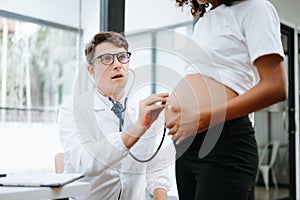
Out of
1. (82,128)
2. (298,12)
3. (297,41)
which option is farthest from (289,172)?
(82,128)

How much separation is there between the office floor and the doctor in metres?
2.62

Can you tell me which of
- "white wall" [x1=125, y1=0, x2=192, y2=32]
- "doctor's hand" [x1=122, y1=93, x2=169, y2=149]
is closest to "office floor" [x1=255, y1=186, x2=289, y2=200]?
"white wall" [x1=125, y1=0, x2=192, y2=32]

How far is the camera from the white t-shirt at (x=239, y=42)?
97 centimetres

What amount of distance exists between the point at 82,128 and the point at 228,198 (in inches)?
28.7

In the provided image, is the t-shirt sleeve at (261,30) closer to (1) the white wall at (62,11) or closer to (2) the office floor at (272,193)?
(1) the white wall at (62,11)

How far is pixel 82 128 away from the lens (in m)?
1.57

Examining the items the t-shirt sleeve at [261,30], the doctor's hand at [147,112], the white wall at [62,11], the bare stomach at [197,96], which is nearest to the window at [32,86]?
the white wall at [62,11]

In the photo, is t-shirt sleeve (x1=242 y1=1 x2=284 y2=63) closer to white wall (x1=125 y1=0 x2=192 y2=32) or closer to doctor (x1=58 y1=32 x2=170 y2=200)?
doctor (x1=58 y1=32 x2=170 y2=200)

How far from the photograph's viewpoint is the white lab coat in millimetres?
1495

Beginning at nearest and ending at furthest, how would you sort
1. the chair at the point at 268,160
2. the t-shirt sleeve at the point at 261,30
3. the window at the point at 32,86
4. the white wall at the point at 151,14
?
1. the t-shirt sleeve at the point at 261,30
2. the window at the point at 32,86
3. the white wall at the point at 151,14
4. the chair at the point at 268,160

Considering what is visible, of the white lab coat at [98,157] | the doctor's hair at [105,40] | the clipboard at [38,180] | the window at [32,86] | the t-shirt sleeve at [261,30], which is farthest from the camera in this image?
the window at [32,86]

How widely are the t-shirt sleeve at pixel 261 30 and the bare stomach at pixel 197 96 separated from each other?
118mm

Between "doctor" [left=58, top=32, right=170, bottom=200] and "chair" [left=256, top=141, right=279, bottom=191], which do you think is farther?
"chair" [left=256, top=141, right=279, bottom=191]

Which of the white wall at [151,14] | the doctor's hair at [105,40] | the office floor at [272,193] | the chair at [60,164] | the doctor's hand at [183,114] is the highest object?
the white wall at [151,14]
